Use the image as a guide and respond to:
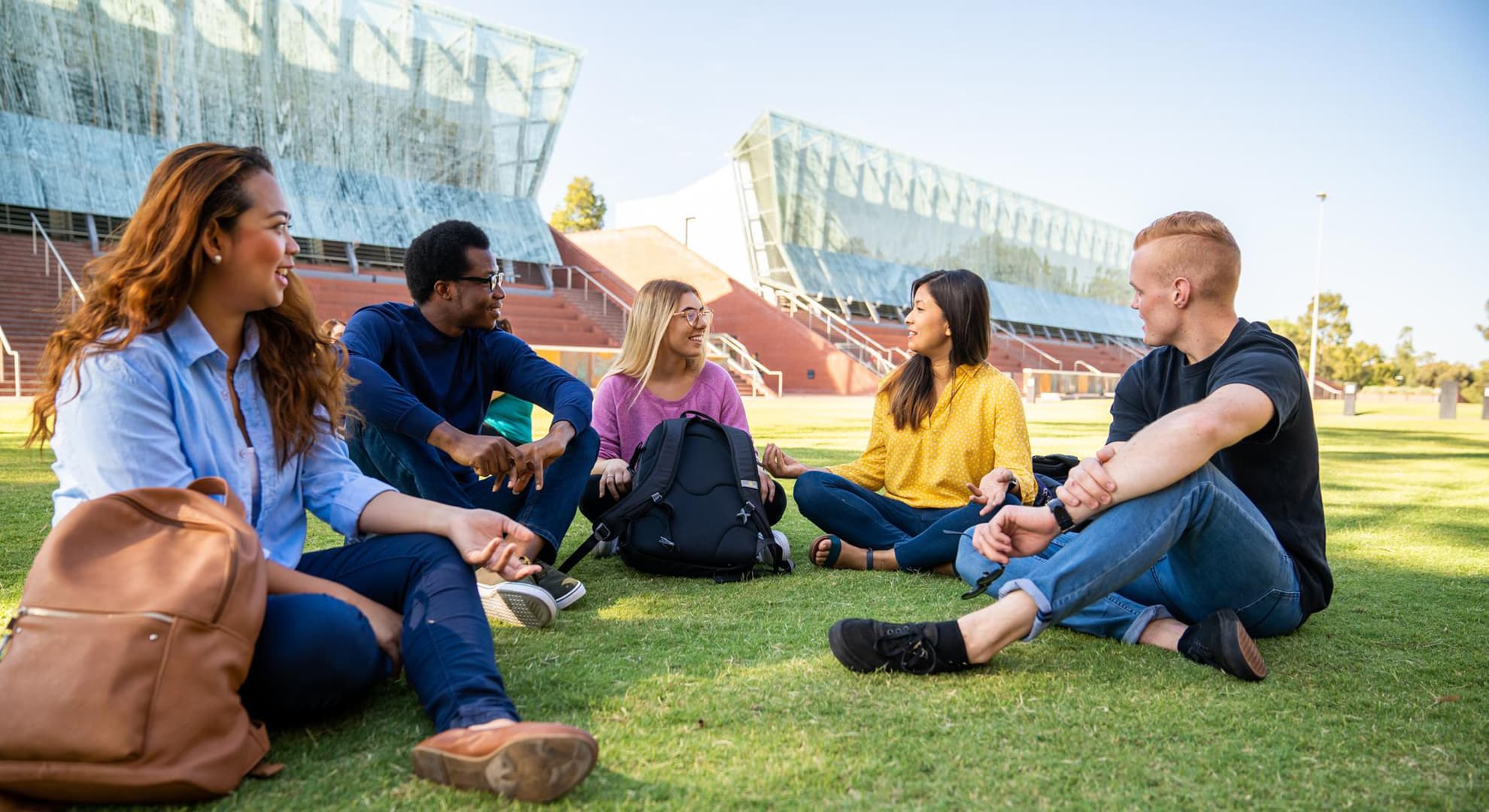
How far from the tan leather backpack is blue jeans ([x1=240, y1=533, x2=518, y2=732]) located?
0.15m

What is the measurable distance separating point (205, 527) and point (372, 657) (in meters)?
0.46

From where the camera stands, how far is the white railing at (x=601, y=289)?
27047 millimetres

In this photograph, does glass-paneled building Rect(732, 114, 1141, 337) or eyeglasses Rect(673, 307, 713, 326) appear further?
glass-paneled building Rect(732, 114, 1141, 337)

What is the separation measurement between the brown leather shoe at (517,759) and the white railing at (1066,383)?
26.0 m

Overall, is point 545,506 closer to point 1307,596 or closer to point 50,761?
point 50,761

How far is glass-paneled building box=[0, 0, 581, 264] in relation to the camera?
23.7 meters

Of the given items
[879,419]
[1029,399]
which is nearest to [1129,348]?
[1029,399]

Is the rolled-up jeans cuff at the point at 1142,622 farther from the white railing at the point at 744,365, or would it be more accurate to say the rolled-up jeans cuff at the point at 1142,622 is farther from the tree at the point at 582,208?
the tree at the point at 582,208

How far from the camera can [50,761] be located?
1.49m

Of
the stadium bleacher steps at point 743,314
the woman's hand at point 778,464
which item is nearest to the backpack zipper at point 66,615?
the woman's hand at point 778,464

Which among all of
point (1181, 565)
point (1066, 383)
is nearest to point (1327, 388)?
point (1066, 383)

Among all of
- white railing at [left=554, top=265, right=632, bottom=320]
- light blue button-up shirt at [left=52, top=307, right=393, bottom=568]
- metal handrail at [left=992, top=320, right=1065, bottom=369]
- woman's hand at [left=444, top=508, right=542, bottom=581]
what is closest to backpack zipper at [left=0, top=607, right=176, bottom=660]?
light blue button-up shirt at [left=52, top=307, right=393, bottom=568]

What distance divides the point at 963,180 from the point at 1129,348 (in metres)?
12.0

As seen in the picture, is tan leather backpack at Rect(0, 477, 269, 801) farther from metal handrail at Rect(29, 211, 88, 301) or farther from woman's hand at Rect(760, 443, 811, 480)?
metal handrail at Rect(29, 211, 88, 301)
